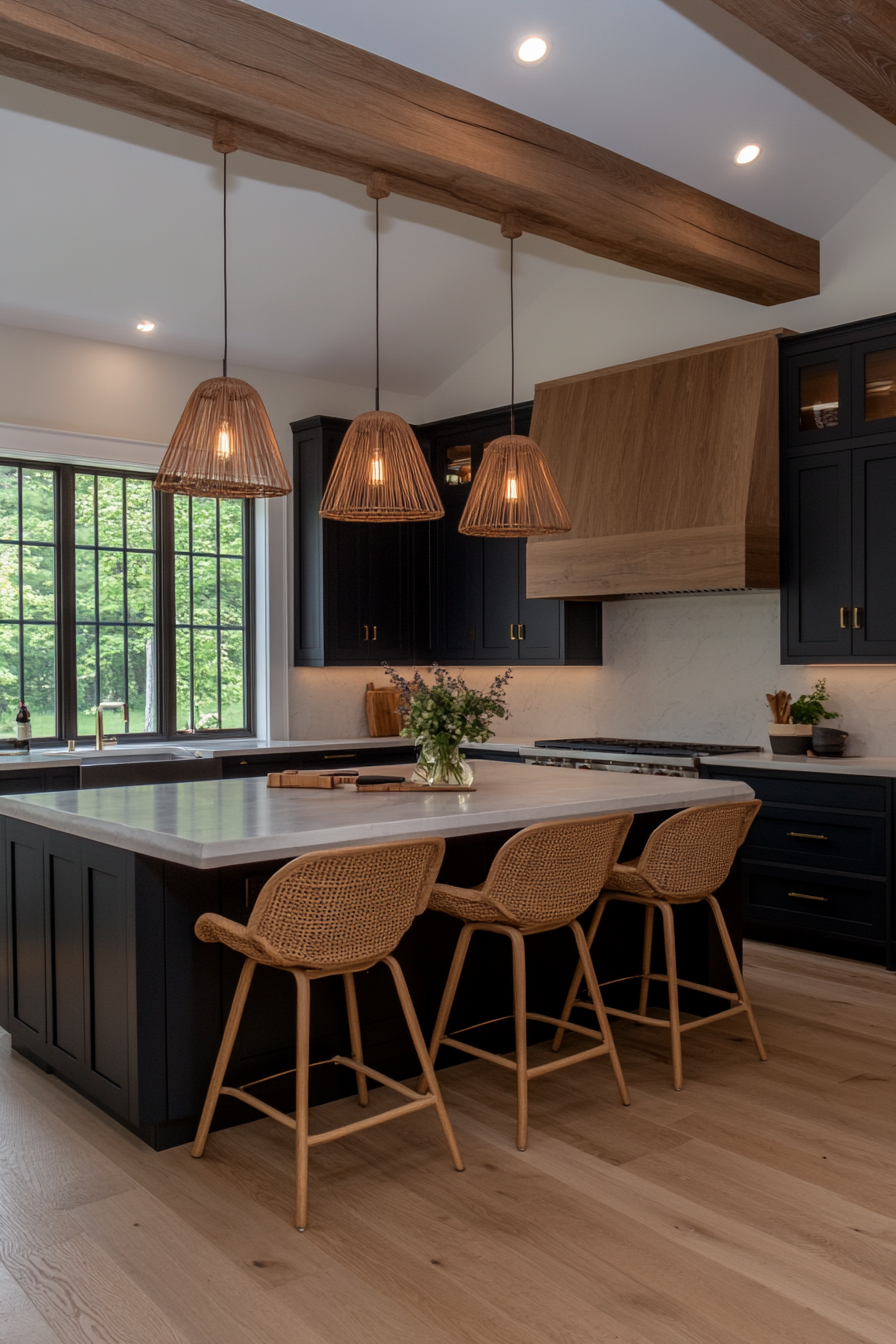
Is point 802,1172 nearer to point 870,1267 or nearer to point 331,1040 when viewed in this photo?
→ point 870,1267

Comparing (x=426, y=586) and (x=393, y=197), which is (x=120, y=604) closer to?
(x=426, y=586)

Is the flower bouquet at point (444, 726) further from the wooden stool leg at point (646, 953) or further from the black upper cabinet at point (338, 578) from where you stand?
the black upper cabinet at point (338, 578)

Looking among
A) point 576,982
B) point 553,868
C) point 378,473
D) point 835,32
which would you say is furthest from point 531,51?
point 576,982

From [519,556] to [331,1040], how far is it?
12.5ft

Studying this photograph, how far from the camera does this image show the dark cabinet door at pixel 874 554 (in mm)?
5004

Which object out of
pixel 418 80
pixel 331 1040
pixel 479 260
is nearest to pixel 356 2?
pixel 418 80

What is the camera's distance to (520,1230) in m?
2.55

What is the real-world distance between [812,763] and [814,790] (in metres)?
0.12

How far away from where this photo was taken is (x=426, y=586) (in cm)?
713

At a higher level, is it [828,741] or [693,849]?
[828,741]

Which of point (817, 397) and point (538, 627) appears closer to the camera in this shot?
point (817, 397)

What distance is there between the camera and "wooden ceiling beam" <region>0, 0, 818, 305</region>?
3.17 m

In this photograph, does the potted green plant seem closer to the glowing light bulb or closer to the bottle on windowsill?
the glowing light bulb

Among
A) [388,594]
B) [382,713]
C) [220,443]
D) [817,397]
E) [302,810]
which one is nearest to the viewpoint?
[220,443]
